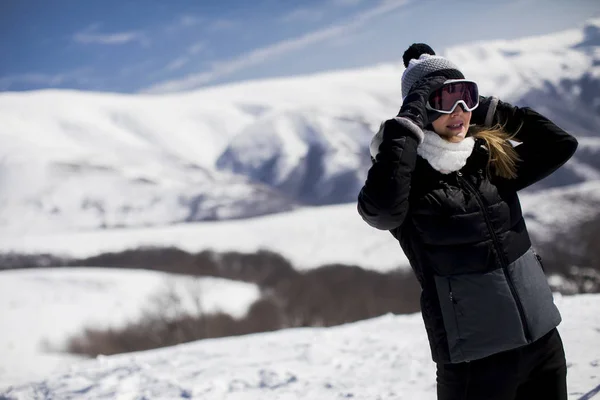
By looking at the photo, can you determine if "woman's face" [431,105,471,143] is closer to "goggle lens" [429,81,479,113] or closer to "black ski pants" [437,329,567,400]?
"goggle lens" [429,81,479,113]

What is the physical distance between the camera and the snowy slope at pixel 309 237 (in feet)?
227

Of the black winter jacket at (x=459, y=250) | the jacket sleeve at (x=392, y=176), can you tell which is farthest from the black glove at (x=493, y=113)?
the jacket sleeve at (x=392, y=176)

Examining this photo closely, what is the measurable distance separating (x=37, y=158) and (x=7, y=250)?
100.0 metres

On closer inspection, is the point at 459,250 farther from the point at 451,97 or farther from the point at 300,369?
the point at 300,369

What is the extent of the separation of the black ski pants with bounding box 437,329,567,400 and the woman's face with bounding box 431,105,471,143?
118 cm

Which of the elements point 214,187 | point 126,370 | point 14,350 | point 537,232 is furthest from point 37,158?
point 126,370

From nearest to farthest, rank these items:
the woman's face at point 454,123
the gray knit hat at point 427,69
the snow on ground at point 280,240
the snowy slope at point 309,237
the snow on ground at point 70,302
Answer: the woman's face at point 454,123 → the gray knit hat at point 427,69 → the snow on ground at point 70,302 → the snow on ground at point 280,240 → the snowy slope at point 309,237

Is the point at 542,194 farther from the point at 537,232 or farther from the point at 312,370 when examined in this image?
the point at 312,370

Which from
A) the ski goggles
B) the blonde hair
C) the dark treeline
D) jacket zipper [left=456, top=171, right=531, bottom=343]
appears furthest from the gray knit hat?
the dark treeline

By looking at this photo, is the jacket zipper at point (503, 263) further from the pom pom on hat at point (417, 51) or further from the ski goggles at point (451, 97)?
the pom pom on hat at point (417, 51)

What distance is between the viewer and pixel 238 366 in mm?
7820

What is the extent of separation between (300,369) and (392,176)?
5.48 meters

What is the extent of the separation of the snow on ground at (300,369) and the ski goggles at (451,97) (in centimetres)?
367

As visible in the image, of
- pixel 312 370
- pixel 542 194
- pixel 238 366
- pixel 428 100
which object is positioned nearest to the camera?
pixel 428 100
